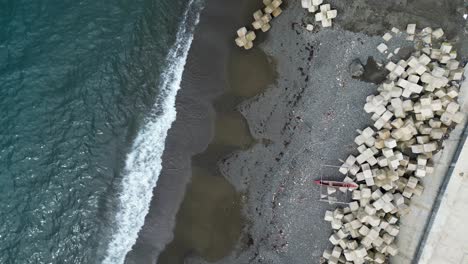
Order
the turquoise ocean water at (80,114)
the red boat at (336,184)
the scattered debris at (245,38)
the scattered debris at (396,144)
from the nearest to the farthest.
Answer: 1. the scattered debris at (396,144)
2. the red boat at (336,184)
3. the scattered debris at (245,38)
4. the turquoise ocean water at (80,114)

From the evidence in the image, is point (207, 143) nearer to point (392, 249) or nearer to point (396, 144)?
point (396, 144)

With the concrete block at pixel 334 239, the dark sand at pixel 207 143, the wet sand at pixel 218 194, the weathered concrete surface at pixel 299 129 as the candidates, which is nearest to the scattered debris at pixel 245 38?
the dark sand at pixel 207 143

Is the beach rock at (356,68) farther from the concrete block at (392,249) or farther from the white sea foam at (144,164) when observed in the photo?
the white sea foam at (144,164)

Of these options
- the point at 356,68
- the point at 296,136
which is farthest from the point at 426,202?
the point at 356,68

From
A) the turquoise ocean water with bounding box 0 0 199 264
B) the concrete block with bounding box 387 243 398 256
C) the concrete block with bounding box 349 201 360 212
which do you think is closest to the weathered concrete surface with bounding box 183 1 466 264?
the concrete block with bounding box 349 201 360 212

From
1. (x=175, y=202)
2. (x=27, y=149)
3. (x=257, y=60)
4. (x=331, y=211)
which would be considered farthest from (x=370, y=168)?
(x=27, y=149)

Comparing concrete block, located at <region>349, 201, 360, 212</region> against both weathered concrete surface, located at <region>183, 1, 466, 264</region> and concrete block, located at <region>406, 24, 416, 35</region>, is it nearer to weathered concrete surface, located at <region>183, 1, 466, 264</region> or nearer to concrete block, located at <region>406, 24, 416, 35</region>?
weathered concrete surface, located at <region>183, 1, 466, 264</region>
